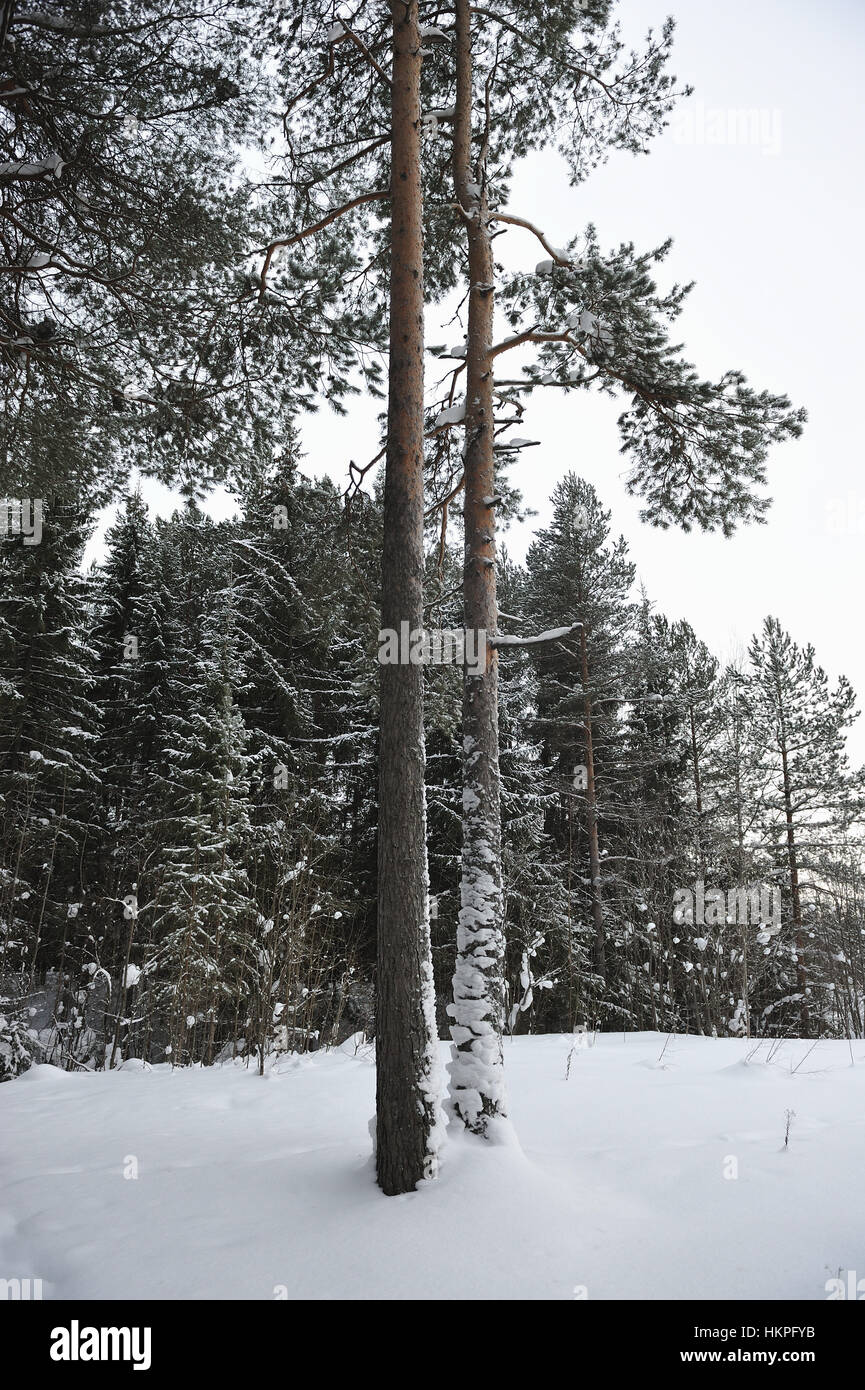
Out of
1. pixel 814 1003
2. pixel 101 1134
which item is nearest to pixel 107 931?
pixel 101 1134

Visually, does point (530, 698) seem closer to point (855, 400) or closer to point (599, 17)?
point (855, 400)

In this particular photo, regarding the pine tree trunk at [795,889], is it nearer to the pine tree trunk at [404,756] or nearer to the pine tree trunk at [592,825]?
the pine tree trunk at [592,825]

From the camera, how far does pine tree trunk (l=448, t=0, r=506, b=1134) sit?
3.86 meters

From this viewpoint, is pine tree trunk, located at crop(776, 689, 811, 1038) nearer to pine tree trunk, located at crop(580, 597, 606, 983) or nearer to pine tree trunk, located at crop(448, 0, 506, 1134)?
pine tree trunk, located at crop(580, 597, 606, 983)

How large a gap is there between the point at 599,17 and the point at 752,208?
→ 5.22 metres

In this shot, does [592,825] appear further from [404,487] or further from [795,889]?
[404,487]

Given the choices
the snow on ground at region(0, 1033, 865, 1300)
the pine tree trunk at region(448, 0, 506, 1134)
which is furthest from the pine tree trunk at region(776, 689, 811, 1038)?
the pine tree trunk at region(448, 0, 506, 1134)

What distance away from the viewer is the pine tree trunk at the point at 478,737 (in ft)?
12.7

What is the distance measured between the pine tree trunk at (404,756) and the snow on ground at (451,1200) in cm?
29

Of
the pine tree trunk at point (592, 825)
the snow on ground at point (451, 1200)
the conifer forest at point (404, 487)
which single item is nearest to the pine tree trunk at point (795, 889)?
the pine tree trunk at point (592, 825)

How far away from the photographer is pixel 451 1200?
2.92 metres

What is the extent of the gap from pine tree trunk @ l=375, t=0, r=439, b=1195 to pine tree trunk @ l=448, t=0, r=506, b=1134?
1.63ft

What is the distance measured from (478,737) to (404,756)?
3.44 feet
